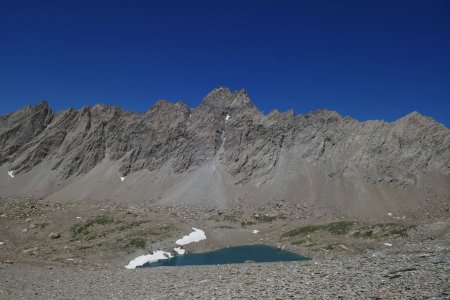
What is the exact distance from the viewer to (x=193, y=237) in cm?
10381

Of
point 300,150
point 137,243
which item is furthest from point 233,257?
point 300,150

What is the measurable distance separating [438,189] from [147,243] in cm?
11801

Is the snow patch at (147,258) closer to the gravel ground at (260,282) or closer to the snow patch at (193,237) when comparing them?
the snow patch at (193,237)

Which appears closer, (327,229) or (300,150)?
(327,229)

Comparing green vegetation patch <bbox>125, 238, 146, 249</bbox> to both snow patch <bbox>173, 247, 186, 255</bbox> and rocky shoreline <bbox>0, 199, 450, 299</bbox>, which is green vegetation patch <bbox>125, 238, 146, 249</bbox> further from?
snow patch <bbox>173, 247, 186, 255</bbox>

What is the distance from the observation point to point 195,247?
→ 3834 inches

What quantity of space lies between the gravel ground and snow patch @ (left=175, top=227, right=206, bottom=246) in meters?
44.8

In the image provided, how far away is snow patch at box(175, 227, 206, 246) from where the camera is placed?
98762 millimetres

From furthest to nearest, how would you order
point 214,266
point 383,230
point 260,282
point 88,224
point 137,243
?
point 88,224 → point 383,230 → point 137,243 → point 214,266 → point 260,282

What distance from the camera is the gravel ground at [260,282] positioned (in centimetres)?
2523

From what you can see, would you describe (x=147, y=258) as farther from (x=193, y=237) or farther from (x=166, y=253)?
(x=193, y=237)

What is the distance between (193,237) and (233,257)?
2007 cm

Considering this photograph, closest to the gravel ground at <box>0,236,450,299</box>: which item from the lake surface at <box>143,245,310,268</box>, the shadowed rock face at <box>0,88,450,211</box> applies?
the lake surface at <box>143,245,310,268</box>

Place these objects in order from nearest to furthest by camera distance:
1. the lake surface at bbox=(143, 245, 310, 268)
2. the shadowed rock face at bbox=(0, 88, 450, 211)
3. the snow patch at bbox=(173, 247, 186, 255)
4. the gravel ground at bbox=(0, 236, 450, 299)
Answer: the gravel ground at bbox=(0, 236, 450, 299) → the lake surface at bbox=(143, 245, 310, 268) → the snow patch at bbox=(173, 247, 186, 255) → the shadowed rock face at bbox=(0, 88, 450, 211)
